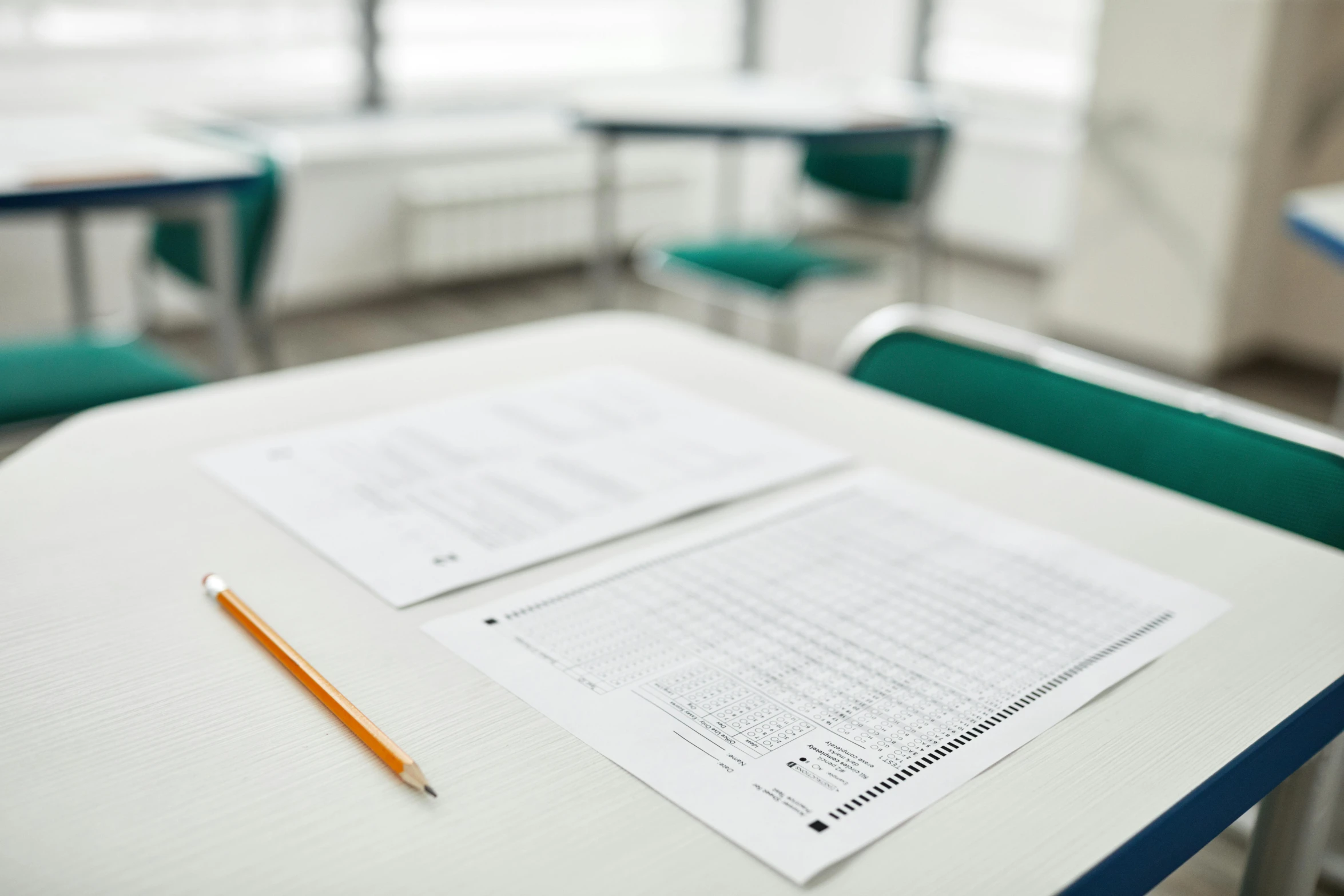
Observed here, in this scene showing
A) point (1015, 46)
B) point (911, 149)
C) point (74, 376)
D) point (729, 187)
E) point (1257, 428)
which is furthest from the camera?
point (1015, 46)

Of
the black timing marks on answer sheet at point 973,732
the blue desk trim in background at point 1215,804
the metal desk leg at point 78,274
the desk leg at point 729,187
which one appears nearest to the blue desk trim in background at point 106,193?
the metal desk leg at point 78,274

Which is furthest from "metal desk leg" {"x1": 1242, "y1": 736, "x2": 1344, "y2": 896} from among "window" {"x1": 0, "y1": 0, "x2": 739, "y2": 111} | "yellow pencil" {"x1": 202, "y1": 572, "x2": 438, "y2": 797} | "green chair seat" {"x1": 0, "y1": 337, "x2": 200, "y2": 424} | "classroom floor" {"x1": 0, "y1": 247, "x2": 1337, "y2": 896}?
"window" {"x1": 0, "y1": 0, "x2": 739, "y2": 111}

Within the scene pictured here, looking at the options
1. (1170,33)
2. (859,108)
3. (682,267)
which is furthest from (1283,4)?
(682,267)

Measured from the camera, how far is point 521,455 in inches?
41.1

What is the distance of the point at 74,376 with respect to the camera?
2.08m

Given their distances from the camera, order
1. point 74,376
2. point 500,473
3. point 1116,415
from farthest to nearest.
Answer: point 74,376 → point 1116,415 → point 500,473

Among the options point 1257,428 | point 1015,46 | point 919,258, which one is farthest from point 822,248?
point 1015,46

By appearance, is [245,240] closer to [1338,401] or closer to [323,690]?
[323,690]

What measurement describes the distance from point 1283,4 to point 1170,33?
1.06 ft

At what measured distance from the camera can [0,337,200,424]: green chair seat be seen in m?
2.00

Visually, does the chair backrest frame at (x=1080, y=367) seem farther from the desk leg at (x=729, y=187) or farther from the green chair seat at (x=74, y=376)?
the desk leg at (x=729, y=187)

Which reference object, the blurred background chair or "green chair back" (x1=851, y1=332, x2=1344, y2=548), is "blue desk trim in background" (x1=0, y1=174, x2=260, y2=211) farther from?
"green chair back" (x1=851, y1=332, x2=1344, y2=548)

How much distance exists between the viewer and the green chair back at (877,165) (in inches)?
123

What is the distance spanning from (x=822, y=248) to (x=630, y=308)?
1.21 meters
